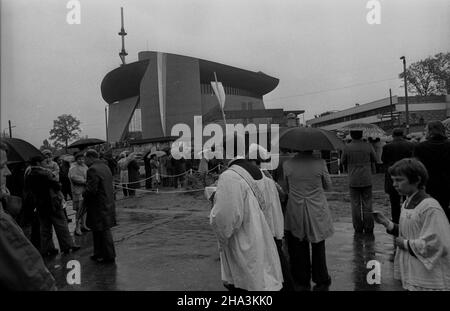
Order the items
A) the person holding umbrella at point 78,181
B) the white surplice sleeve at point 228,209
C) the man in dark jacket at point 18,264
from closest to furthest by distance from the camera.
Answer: the man in dark jacket at point 18,264 → the white surplice sleeve at point 228,209 → the person holding umbrella at point 78,181

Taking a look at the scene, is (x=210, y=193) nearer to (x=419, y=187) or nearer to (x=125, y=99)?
(x=419, y=187)

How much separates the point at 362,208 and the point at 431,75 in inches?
1949

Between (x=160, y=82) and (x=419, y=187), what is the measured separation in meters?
57.4

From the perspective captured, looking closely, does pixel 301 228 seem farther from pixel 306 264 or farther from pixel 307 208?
pixel 306 264

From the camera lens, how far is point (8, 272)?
1.34m

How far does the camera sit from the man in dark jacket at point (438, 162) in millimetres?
4160

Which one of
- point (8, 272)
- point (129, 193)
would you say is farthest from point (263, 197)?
point (129, 193)

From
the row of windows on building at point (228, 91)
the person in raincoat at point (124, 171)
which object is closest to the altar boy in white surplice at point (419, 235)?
the person in raincoat at point (124, 171)

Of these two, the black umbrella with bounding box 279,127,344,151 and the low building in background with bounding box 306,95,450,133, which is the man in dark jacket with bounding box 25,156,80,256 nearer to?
the black umbrella with bounding box 279,127,344,151

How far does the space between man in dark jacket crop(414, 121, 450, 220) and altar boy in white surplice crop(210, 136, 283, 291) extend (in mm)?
2346

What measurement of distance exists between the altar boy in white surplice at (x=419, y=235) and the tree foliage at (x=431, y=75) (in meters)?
50.3

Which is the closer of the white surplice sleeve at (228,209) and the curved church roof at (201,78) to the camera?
the white surplice sleeve at (228,209)

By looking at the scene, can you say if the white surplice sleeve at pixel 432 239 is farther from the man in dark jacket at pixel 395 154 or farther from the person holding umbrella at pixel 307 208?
the man in dark jacket at pixel 395 154

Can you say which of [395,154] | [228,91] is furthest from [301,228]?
[228,91]
